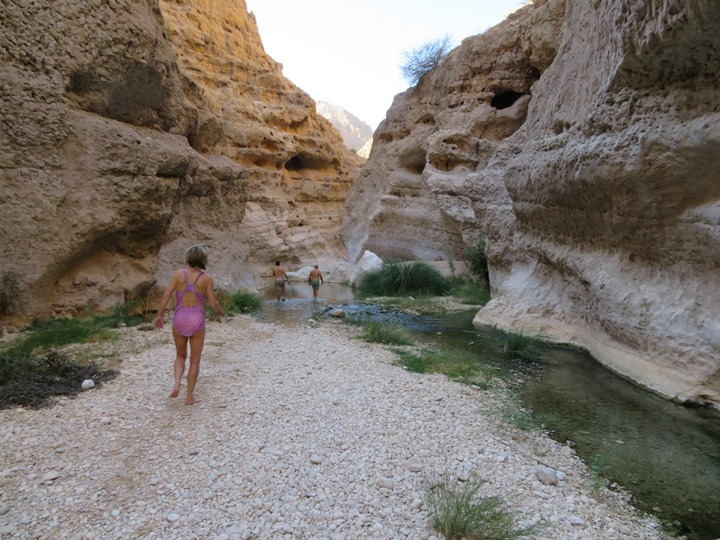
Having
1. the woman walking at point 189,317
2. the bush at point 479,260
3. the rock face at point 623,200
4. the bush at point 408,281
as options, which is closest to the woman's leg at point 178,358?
the woman walking at point 189,317

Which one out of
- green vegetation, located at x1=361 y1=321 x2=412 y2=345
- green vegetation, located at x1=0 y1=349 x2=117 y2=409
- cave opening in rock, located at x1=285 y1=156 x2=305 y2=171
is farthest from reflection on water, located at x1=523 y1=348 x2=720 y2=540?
cave opening in rock, located at x1=285 y1=156 x2=305 y2=171

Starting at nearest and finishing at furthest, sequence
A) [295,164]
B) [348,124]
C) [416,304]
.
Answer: [416,304]
[295,164]
[348,124]

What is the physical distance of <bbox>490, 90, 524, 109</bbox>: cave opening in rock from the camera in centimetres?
1734

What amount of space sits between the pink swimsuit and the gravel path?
71 cm

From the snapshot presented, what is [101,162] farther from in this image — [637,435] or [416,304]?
[637,435]

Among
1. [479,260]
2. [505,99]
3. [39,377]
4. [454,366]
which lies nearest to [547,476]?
[454,366]

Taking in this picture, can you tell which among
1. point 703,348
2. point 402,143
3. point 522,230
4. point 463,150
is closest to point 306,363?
point 703,348

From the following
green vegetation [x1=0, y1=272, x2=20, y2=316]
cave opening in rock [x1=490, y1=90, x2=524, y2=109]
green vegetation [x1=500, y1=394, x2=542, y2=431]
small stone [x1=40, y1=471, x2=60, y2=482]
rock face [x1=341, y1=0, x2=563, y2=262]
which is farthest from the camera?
cave opening in rock [x1=490, y1=90, x2=524, y2=109]

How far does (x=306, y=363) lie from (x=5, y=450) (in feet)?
10.8

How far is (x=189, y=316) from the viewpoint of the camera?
14.2 feet

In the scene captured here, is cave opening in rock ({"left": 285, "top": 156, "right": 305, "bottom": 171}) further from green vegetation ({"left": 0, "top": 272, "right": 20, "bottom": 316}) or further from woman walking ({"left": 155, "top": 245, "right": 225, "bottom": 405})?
woman walking ({"left": 155, "top": 245, "right": 225, "bottom": 405})

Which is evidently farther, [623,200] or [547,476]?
[623,200]

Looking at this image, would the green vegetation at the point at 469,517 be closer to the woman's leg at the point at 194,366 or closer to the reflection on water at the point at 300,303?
the woman's leg at the point at 194,366

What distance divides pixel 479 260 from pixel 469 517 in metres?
11.7
